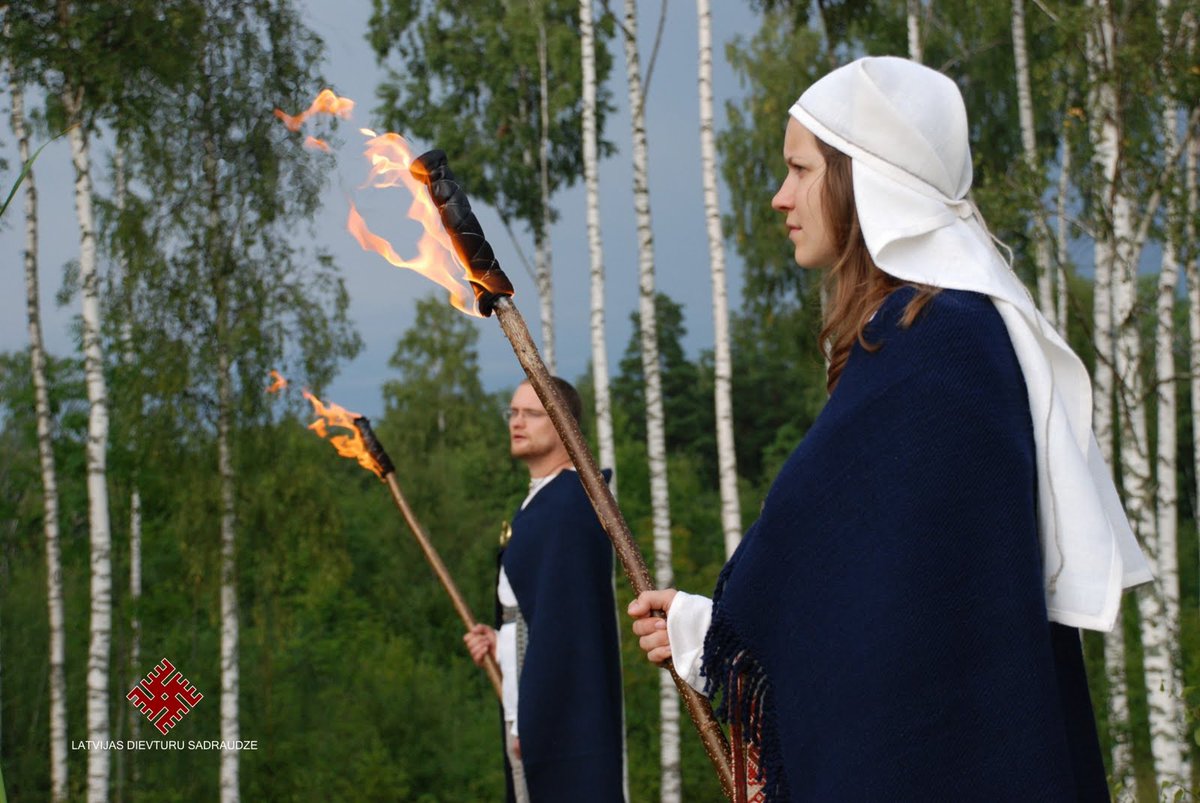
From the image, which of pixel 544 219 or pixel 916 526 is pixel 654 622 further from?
pixel 544 219

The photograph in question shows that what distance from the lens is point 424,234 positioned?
3033mm

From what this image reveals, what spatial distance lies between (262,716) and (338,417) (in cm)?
982

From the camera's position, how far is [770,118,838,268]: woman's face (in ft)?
7.71

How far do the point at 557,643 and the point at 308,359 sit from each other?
6.87m

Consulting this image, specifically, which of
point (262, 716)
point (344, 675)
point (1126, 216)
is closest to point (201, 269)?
point (262, 716)

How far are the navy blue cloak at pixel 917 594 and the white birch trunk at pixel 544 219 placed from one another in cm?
1530

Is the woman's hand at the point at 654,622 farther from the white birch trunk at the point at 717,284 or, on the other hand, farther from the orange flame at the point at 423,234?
the white birch trunk at the point at 717,284

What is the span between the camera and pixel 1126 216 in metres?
10.6

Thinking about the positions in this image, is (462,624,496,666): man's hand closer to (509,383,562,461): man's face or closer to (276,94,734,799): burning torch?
(509,383,562,461): man's face

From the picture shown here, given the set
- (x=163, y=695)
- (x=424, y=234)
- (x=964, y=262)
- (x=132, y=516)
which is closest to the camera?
(x=964, y=262)

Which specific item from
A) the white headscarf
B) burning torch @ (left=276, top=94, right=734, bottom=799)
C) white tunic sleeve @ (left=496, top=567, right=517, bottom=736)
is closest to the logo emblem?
white tunic sleeve @ (left=496, top=567, right=517, bottom=736)

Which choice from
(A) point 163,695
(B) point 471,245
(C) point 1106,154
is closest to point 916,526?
(B) point 471,245

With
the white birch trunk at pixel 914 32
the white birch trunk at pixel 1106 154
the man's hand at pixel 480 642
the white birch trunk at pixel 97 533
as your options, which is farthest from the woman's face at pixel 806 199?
the white birch trunk at pixel 914 32

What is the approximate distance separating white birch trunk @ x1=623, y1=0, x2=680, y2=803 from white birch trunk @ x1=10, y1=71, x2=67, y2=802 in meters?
4.99
